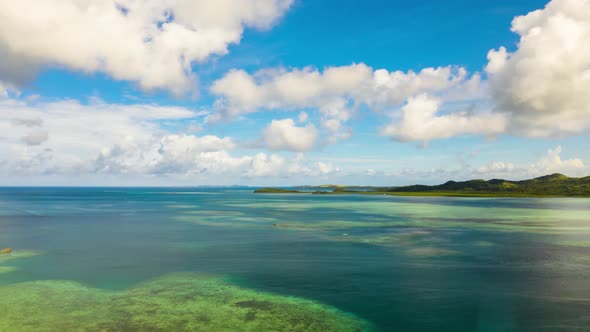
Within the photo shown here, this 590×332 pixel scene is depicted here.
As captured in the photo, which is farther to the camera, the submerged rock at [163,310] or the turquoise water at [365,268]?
the turquoise water at [365,268]

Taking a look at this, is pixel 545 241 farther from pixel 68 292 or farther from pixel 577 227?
pixel 68 292

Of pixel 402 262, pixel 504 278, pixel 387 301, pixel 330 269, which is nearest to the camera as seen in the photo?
pixel 387 301

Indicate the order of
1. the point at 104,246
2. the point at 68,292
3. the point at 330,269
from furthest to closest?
1. the point at 104,246
2. the point at 330,269
3. the point at 68,292

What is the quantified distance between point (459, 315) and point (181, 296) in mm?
17292

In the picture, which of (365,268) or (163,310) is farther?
(365,268)

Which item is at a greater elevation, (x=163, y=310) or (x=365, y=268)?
(x=365, y=268)

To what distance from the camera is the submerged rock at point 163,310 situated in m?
19.2

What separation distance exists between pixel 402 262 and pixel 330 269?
23.6 feet

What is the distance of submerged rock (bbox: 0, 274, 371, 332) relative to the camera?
1916 centimetres

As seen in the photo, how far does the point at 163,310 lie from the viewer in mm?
21312

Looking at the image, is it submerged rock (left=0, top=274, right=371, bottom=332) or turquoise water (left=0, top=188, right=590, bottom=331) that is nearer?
submerged rock (left=0, top=274, right=371, bottom=332)

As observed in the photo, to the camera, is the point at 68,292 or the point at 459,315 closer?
the point at 459,315

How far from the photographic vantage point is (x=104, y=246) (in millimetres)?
42812

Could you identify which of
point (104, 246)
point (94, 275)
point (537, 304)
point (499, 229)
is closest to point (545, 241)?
point (499, 229)
